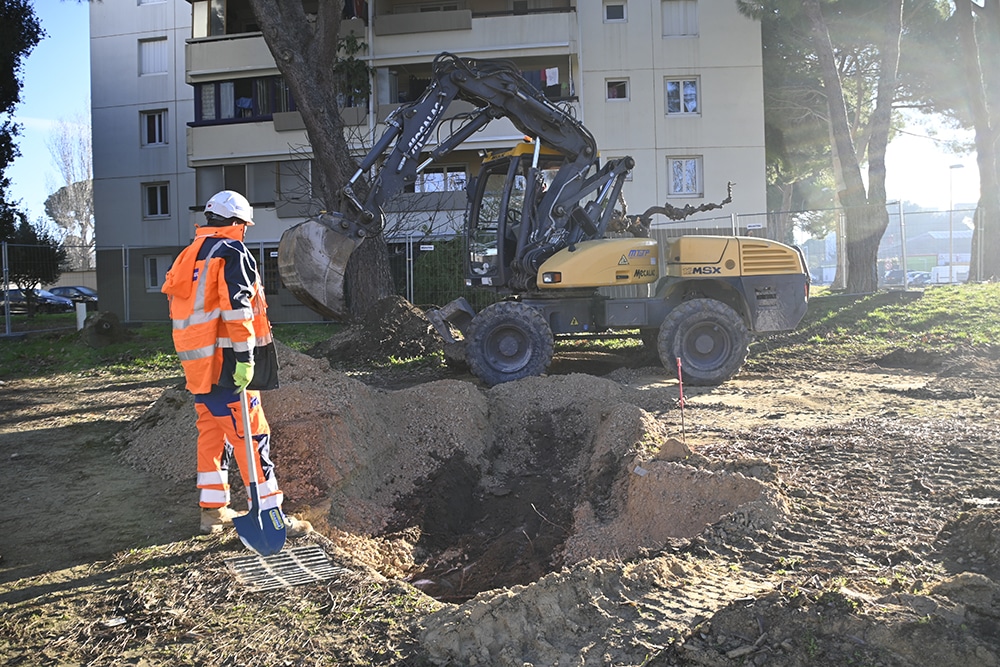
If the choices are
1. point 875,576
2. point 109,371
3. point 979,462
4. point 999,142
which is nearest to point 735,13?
point 999,142

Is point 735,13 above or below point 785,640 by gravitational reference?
above

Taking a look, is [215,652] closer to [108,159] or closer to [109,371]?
[109,371]

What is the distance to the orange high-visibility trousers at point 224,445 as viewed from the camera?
4848 millimetres

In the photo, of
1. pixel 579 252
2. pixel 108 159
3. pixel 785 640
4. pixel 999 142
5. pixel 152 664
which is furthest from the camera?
pixel 108 159

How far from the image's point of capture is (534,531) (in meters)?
5.95

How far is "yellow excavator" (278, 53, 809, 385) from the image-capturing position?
410 inches

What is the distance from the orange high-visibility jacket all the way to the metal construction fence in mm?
8441

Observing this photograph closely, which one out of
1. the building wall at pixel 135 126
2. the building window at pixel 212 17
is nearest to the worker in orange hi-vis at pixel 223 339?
the building window at pixel 212 17

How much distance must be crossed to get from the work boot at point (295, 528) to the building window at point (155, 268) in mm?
27567

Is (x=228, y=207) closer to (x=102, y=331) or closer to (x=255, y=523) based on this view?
(x=255, y=523)

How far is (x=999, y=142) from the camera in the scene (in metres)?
24.6

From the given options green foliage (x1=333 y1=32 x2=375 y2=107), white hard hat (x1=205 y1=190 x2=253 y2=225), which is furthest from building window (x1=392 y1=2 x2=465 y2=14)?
white hard hat (x1=205 y1=190 x2=253 y2=225)

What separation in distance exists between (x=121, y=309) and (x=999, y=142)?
92.0 ft

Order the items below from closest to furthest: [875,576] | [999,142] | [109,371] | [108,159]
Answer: [875,576] < [109,371] < [999,142] < [108,159]
